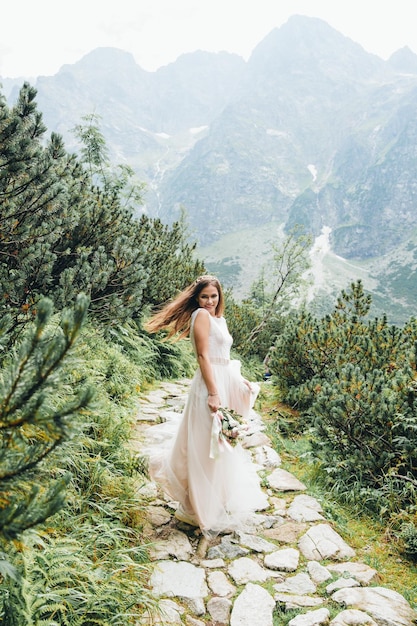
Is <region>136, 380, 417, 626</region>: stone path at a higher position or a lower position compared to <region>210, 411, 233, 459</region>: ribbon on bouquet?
lower

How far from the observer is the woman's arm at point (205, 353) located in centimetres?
346

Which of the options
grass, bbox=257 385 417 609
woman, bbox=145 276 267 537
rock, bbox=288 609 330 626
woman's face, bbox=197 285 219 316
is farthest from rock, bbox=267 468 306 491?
woman's face, bbox=197 285 219 316

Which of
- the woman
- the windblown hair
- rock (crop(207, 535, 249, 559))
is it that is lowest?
rock (crop(207, 535, 249, 559))

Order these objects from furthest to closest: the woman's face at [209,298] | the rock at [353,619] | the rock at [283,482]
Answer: the rock at [283,482] → the woman's face at [209,298] → the rock at [353,619]

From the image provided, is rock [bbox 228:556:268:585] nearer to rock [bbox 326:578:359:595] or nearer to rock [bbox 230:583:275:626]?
A: rock [bbox 230:583:275:626]

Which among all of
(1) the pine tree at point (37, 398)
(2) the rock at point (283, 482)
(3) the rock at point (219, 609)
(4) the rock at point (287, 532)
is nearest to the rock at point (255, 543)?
(4) the rock at point (287, 532)

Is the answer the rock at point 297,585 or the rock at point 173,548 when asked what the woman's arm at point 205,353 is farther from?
the rock at point 297,585

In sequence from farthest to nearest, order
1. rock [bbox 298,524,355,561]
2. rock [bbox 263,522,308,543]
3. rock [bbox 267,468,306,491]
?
rock [bbox 267,468,306,491] → rock [bbox 263,522,308,543] → rock [bbox 298,524,355,561]

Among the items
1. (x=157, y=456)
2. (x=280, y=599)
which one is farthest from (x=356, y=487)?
(x=157, y=456)

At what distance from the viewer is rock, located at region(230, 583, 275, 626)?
2.60 m

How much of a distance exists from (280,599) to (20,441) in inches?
99.1

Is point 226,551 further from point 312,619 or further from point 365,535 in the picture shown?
point 365,535

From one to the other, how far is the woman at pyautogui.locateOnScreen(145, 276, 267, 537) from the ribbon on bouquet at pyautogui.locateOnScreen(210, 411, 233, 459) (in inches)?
1.6

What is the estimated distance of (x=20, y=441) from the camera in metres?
1.19
